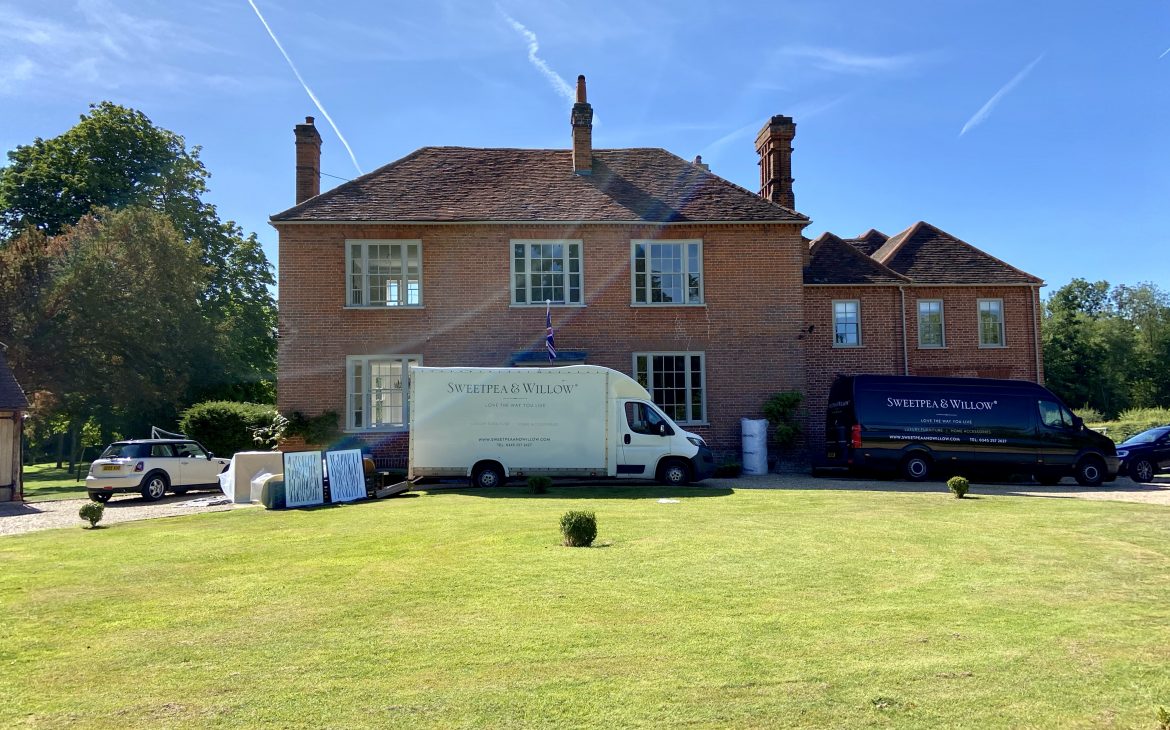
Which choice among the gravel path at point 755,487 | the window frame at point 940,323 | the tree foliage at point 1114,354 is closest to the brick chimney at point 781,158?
the window frame at point 940,323

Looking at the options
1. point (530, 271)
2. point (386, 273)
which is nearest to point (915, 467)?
point (530, 271)

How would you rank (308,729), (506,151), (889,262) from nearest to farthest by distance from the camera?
1. (308,729)
2. (506,151)
3. (889,262)

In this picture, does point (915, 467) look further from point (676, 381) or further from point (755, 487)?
point (676, 381)

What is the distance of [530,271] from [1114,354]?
204ft

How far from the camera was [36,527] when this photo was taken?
47.3 feet

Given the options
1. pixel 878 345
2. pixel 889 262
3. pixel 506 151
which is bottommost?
pixel 878 345

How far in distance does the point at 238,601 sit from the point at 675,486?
38.7ft

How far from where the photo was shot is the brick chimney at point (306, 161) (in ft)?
76.9

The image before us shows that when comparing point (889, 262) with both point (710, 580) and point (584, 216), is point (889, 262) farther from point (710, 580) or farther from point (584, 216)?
point (710, 580)

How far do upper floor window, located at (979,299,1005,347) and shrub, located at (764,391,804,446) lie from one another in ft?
29.7

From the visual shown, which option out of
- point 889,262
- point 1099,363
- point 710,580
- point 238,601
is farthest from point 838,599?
point 1099,363

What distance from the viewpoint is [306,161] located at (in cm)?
2362

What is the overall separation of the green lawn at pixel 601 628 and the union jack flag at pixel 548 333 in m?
10.2

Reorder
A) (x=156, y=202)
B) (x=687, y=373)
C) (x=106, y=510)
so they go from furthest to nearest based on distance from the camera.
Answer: (x=156, y=202)
(x=687, y=373)
(x=106, y=510)
